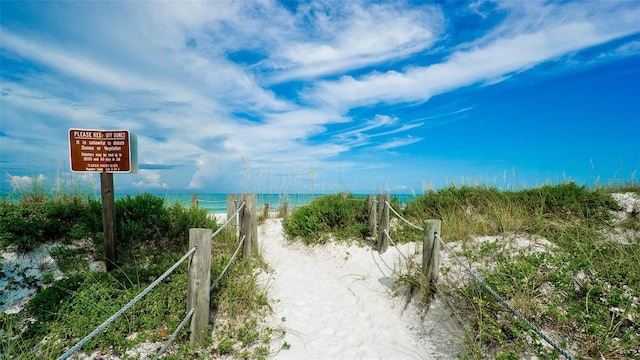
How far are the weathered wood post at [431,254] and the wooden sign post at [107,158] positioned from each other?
4589 millimetres

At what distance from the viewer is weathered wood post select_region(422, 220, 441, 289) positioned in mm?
4785

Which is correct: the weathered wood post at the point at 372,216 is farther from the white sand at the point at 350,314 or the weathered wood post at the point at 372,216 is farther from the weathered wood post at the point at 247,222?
the weathered wood post at the point at 247,222

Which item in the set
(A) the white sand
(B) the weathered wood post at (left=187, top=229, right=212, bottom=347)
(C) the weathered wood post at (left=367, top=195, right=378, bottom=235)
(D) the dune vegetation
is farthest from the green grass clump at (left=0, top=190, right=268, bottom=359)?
(C) the weathered wood post at (left=367, top=195, right=378, bottom=235)

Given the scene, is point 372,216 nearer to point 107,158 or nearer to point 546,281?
point 546,281

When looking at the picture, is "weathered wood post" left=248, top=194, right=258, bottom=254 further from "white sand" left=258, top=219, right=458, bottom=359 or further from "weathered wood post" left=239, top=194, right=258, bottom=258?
"white sand" left=258, top=219, right=458, bottom=359

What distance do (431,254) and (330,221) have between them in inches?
162

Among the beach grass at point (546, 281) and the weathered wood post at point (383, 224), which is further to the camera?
the weathered wood post at point (383, 224)

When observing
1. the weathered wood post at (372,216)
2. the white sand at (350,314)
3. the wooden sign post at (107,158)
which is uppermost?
the wooden sign post at (107,158)

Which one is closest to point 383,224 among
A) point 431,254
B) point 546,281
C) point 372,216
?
point 372,216

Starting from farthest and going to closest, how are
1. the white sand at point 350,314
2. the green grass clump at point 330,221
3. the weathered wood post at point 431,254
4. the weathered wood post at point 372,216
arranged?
the green grass clump at point 330,221, the weathered wood post at point 372,216, the weathered wood post at point 431,254, the white sand at point 350,314

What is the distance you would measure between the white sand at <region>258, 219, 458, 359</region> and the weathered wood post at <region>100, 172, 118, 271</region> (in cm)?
253

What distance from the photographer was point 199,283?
12.1ft

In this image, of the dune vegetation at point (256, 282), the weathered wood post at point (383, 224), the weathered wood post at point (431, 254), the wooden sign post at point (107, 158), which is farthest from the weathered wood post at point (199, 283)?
the weathered wood post at point (383, 224)

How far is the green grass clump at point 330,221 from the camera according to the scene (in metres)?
8.32
